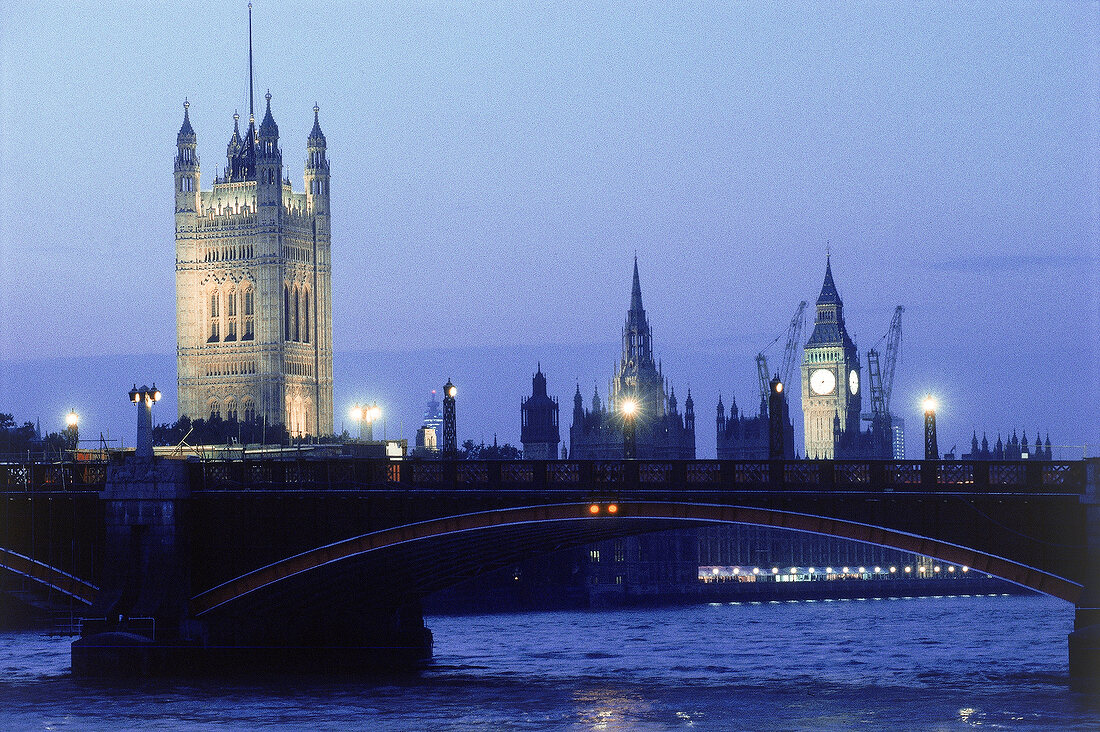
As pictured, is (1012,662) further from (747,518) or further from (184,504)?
(184,504)

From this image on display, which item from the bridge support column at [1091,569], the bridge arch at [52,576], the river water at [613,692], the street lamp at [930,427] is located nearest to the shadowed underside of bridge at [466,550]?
the bridge support column at [1091,569]

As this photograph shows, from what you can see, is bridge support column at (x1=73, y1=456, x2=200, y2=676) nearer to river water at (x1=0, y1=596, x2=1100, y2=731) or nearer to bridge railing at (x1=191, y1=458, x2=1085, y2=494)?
bridge railing at (x1=191, y1=458, x2=1085, y2=494)

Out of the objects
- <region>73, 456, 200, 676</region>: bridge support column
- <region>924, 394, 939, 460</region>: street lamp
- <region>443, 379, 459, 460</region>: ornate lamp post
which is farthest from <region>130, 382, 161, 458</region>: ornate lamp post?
<region>924, 394, 939, 460</region>: street lamp

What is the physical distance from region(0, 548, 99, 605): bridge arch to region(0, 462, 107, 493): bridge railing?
3.57 m

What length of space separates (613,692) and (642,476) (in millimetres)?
9326

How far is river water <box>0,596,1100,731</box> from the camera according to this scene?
68.4 meters

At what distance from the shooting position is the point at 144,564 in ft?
261

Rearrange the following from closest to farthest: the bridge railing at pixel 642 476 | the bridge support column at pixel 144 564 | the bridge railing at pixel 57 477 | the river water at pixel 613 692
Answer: the river water at pixel 613 692, the bridge railing at pixel 642 476, the bridge support column at pixel 144 564, the bridge railing at pixel 57 477

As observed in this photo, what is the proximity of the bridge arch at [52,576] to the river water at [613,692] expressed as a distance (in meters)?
3.91

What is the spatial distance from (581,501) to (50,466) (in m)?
Result: 26.0

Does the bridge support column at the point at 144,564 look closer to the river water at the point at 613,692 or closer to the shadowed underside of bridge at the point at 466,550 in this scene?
the shadowed underside of bridge at the point at 466,550

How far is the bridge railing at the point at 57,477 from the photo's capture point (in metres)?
84.2

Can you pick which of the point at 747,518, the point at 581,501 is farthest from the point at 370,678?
the point at 747,518

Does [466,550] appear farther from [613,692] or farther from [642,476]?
[613,692]
